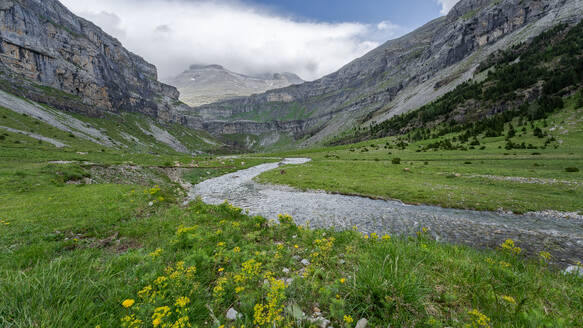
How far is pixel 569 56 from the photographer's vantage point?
2953 inches

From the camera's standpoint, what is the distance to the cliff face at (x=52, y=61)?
11706 centimetres

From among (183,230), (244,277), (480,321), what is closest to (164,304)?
(244,277)

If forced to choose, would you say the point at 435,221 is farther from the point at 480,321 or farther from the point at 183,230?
the point at 183,230

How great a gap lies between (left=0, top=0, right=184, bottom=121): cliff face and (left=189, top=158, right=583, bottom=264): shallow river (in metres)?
168

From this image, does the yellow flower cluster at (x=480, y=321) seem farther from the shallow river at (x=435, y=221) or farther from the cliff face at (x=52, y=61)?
the cliff face at (x=52, y=61)

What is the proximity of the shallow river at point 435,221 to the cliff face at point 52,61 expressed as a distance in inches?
6615

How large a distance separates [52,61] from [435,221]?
227 metres

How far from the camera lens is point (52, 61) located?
134 metres

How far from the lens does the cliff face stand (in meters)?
117

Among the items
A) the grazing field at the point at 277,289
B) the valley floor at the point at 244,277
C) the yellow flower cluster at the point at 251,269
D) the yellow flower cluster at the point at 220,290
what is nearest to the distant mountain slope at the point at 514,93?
the valley floor at the point at 244,277

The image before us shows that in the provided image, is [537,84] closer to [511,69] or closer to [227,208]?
[511,69]

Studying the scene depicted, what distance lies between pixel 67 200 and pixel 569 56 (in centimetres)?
14479

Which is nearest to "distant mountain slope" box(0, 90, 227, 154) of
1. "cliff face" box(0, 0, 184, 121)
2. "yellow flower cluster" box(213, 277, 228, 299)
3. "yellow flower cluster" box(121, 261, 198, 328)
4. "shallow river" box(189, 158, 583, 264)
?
"cliff face" box(0, 0, 184, 121)

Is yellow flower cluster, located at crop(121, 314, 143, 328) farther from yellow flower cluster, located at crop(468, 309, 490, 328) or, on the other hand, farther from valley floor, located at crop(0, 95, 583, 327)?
yellow flower cluster, located at crop(468, 309, 490, 328)
